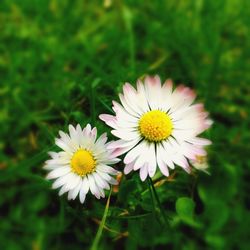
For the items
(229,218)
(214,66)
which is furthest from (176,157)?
(214,66)

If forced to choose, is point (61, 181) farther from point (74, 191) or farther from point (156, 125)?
point (156, 125)

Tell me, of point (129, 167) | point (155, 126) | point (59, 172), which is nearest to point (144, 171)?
point (129, 167)

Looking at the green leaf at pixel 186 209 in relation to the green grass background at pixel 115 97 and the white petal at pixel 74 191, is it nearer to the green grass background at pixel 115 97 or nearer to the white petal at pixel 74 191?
the green grass background at pixel 115 97

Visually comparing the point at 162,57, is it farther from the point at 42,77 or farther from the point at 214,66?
the point at 42,77

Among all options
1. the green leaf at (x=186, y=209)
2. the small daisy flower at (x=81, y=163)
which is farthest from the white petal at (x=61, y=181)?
the green leaf at (x=186, y=209)

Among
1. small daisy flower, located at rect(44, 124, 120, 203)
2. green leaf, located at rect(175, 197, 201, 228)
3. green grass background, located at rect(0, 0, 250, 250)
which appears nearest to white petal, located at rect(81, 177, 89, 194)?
small daisy flower, located at rect(44, 124, 120, 203)

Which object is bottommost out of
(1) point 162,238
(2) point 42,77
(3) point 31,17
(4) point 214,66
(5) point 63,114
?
(1) point 162,238

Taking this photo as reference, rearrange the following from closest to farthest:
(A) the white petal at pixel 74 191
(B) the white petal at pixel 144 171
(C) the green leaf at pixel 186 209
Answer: (B) the white petal at pixel 144 171 → (A) the white petal at pixel 74 191 → (C) the green leaf at pixel 186 209
